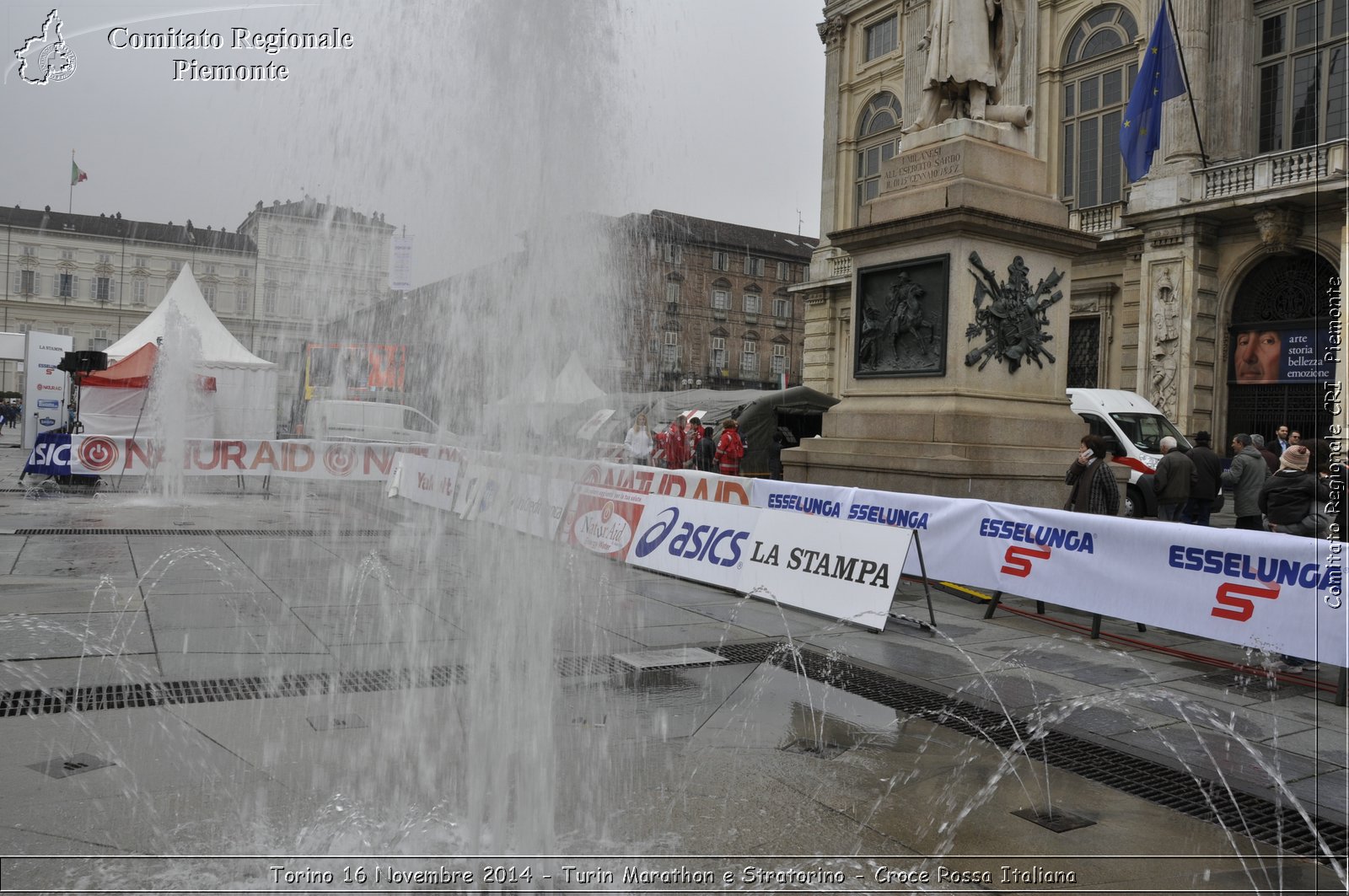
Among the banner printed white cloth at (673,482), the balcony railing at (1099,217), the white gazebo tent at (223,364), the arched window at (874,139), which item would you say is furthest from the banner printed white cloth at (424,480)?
the arched window at (874,139)

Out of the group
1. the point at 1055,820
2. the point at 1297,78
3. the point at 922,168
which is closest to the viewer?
the point at 1055,820

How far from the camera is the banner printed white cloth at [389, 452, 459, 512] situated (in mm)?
15836

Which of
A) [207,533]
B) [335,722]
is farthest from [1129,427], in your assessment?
[335,722]

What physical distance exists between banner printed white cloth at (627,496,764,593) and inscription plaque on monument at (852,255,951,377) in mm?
3147

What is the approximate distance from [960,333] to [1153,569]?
169 inches

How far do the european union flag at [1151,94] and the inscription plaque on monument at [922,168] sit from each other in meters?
12.3

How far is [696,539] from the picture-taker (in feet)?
33.7

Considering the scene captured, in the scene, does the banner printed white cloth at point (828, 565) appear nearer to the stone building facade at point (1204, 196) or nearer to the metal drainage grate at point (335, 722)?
the metal drainage grate at point (335, 722)

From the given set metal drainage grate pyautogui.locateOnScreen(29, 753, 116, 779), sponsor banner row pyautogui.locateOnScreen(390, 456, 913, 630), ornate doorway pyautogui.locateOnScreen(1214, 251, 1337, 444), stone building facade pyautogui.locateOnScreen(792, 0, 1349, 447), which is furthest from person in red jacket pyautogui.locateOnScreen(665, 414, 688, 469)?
metal drainage grate pyautogui.locateOnScreen(29, 753, 116, 779)

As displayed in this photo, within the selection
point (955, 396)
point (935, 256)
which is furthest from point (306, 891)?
point (935, 256)

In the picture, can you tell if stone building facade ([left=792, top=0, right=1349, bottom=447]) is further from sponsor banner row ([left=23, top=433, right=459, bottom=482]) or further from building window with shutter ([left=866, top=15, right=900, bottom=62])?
sponsor banner row ([left=23, top=433, right=459, bottom=482])

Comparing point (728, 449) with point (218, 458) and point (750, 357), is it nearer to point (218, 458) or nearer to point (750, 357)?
point (218, 458)

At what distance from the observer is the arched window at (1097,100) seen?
2708cm

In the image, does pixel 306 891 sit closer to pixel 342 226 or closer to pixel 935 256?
pixel 342 226
